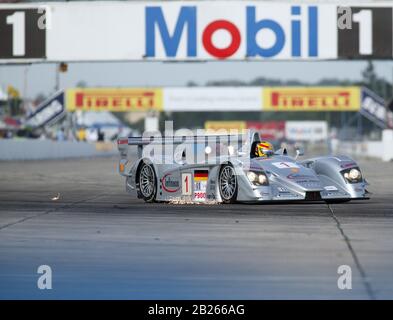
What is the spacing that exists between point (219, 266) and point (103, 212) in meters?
5.84

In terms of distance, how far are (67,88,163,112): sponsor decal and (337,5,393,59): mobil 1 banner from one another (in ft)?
179

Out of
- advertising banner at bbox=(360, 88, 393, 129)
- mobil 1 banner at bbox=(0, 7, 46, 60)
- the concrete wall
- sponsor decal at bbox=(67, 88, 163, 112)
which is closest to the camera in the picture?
mobil 1 banner at bbox=(0, 7, 46, 60)

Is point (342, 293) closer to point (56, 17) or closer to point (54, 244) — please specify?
point (54, 244)

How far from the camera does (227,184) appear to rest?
14734mm

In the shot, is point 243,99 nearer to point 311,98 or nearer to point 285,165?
point 311,98

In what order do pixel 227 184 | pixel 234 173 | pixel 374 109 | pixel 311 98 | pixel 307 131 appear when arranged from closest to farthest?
pixel 234 173 < pixel 227 184 < pixel 374 109 < pixel 311 98 < pixel 307 131

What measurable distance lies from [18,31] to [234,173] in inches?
640

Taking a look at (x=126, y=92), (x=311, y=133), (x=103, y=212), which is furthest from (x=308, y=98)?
(x=103, y=212)

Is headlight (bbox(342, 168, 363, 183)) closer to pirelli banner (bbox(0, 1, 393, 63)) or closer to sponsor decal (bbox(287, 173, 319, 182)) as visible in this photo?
sponsor decal (bbox(287, 173, 319, 182))

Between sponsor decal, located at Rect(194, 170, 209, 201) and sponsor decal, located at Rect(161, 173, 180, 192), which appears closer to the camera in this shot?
sponsor decal, located at Rect(194, 170, 209, 201)

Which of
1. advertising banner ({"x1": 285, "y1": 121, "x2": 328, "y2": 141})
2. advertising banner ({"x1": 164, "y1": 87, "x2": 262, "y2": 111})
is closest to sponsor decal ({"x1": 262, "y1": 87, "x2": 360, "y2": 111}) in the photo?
advertising banner ({"x1": 164, "y1": 87, "x2": 262, "y2": 111})

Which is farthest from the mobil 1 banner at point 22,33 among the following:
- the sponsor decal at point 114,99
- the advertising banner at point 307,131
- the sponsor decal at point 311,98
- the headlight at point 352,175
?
the advertising banner at point 307,131

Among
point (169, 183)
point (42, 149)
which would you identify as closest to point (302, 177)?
point (169, 183)

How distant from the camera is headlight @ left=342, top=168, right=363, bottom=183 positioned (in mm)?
14938
